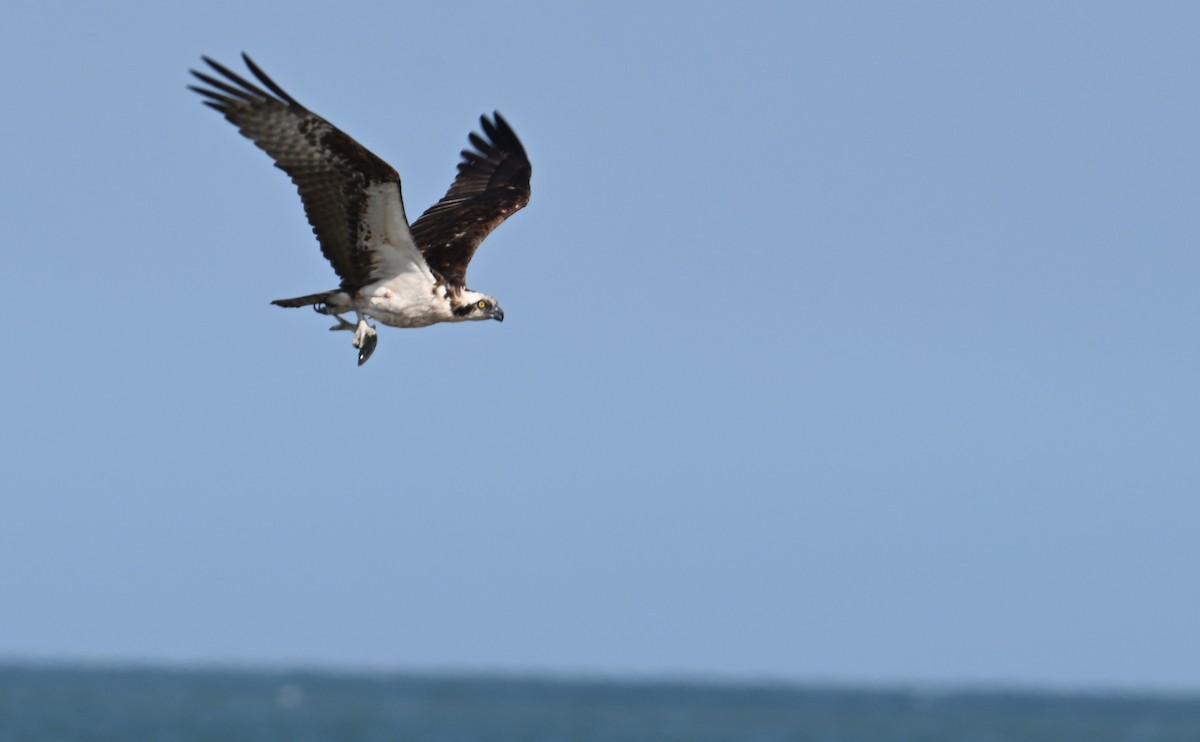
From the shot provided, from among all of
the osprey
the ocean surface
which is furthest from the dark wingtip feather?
the ocean surface

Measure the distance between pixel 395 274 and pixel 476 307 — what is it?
3.22ft

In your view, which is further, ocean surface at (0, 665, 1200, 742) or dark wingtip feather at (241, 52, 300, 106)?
ocean surface at (0, 665, 1200, 742)

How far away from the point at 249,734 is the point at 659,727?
76.3 feet

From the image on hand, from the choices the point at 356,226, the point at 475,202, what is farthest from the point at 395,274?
the point at 475,202

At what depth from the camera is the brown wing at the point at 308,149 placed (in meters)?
15.3

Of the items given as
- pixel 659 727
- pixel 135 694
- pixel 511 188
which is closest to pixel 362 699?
pixel 135 694

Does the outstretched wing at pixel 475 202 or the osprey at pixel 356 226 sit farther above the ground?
the outstretched wing at pixel 475 202

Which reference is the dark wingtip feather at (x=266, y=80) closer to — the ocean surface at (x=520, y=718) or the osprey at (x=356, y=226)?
the osprey at (x=356, y=226)

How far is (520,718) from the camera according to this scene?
99.6 meters

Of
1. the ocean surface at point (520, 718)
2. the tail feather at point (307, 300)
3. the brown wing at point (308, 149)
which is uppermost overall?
the ocean surface at point (520, 718)

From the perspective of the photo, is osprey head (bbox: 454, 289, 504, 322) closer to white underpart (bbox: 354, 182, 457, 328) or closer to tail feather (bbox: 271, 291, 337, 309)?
white underpart (bbox: 354, 182, 457, 328)

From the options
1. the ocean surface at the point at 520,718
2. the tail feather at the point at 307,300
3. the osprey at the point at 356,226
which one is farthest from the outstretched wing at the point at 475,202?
the ocean surface at the point at 520,718

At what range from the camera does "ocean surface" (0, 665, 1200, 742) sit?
81500 mm

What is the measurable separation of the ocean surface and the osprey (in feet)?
195
